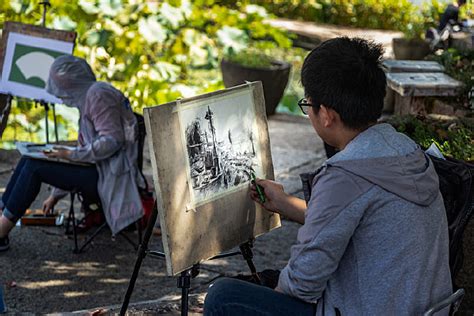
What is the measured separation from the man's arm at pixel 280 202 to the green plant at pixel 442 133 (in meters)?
1.03

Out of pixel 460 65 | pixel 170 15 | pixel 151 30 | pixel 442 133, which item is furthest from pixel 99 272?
pixel 170 15

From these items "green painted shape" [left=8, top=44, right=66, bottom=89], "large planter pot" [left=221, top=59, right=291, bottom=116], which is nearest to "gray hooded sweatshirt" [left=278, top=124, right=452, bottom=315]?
"green painted shape" [left=8, top=44, right=66, bottom=89]

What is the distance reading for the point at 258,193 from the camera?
135 inches

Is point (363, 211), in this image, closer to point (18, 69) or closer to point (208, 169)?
point (208, 169)

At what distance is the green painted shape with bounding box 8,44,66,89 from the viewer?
5.98 m

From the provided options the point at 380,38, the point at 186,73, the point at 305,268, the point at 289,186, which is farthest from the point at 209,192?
the point at 380,38

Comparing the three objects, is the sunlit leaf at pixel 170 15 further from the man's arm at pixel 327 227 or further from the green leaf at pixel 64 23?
the man's arm at pixel 327 227

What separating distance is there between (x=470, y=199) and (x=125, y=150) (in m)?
2.58

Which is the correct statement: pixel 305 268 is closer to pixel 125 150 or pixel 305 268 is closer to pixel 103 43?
pixel 125 150

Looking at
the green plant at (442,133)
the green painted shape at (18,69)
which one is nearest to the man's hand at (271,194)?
the green plant at (442,133)

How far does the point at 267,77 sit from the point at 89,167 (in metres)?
4.69

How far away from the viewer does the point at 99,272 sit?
16.4ft

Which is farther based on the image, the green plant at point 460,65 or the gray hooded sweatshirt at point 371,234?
the green plant at point 460,65

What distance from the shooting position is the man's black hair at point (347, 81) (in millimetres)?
2547
